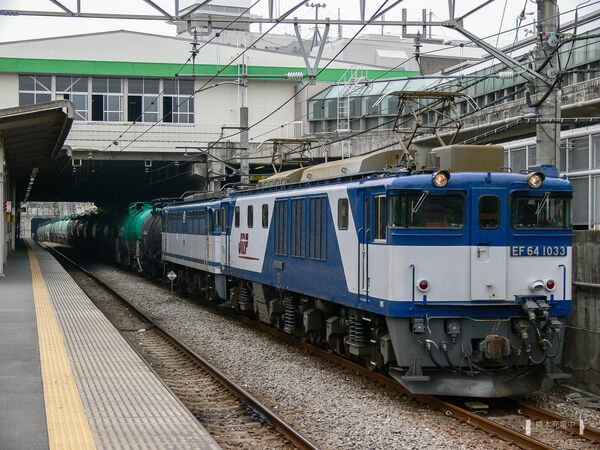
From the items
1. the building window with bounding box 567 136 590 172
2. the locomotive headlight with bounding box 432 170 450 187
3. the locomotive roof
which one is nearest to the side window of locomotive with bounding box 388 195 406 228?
the locomotive roof

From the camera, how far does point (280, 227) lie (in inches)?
629

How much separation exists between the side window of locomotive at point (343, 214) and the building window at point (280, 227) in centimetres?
307

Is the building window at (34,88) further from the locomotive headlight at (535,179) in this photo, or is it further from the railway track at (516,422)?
the locomotive headlight at (535,179)

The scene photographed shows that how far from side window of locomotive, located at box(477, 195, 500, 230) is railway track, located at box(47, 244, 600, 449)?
2.42 meters

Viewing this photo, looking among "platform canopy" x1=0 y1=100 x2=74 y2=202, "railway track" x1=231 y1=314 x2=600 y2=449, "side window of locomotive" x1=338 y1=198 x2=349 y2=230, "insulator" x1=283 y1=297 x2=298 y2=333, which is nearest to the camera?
"railway track" x1=231 y1=314 x2=600 y2=449

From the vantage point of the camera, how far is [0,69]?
44.1 meters

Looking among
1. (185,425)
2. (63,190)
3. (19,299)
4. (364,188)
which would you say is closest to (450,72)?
(19,299)

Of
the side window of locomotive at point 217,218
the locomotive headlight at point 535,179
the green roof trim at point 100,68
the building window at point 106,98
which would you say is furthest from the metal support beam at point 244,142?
the building window at point 106,98

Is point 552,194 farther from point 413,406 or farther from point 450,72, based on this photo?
point 450,72

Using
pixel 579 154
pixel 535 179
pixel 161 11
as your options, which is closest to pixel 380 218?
pixel 535 179

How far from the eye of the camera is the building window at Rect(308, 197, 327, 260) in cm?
1347

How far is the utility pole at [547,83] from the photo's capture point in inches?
476

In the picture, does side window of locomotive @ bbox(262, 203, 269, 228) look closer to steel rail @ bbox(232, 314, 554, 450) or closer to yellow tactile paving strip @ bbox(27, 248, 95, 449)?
steel rail @ bbox(232, 314, 554, 450)

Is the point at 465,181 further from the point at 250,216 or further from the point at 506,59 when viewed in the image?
the point at 250,216
